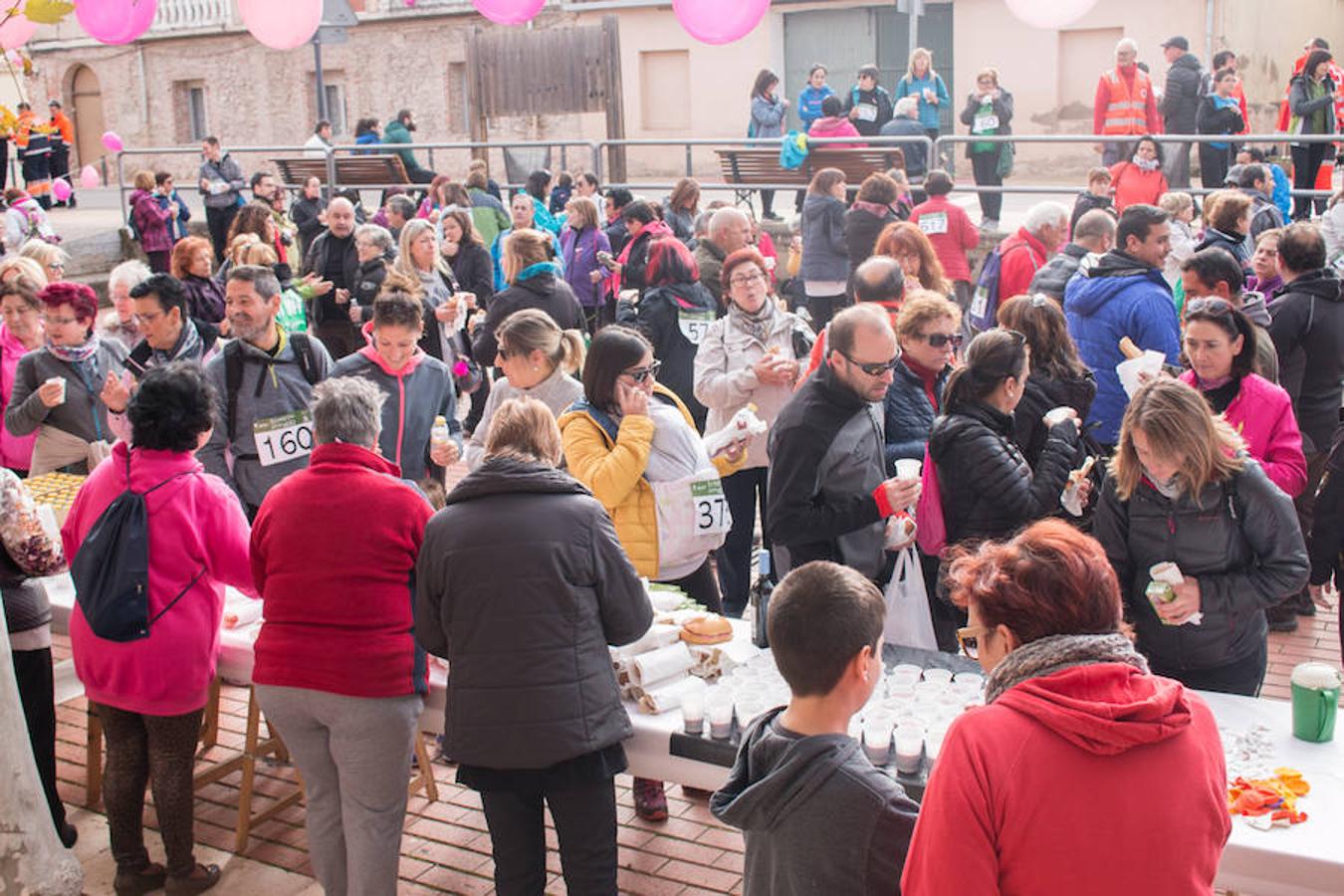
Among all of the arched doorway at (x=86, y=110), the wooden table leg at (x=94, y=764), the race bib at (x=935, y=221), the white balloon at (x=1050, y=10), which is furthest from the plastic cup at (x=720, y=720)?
the arched doorway at (x=86, y=110)

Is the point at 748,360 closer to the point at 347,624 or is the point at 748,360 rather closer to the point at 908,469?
the point at 908,469

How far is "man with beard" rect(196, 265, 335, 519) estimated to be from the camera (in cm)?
548

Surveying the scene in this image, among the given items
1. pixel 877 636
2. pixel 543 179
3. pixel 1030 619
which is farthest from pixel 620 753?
pixel 543 179

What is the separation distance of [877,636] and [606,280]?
8309 mm

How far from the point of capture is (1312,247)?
20.1ft

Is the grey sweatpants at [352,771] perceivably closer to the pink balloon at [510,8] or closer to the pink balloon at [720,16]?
the pink balloon at [720,16]

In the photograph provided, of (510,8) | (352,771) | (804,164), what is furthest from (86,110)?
(352,771)

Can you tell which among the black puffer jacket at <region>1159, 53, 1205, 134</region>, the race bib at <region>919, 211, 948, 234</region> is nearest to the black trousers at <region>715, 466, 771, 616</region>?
the race bib at <region>919, 211, 948, 234</region>

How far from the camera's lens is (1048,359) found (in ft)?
17.0

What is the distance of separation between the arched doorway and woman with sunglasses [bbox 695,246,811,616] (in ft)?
103

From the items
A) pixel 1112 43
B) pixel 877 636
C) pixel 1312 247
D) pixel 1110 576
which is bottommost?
pixel 877 636

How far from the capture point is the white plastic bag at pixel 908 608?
14.5 feet

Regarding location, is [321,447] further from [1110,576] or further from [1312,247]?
[1312,247]

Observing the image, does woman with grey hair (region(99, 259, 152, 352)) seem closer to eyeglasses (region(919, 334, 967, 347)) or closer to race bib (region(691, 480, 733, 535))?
race bib (region(691, 480, 733, 535))
